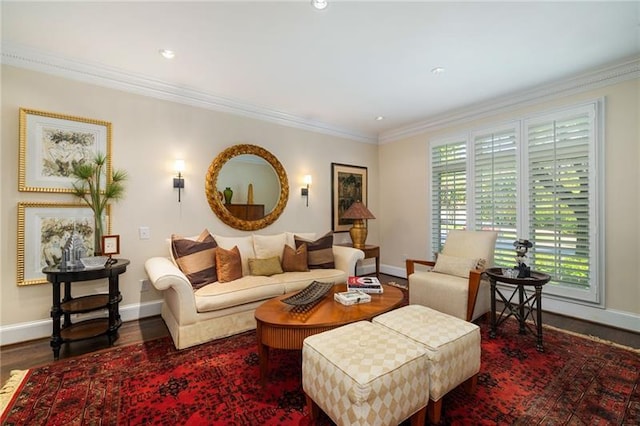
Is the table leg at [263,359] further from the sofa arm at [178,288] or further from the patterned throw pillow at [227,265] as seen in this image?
the patterned throw pillow at [227,265]

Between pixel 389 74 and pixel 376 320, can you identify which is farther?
pixel 389 74

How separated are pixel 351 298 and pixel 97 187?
9.13 feet

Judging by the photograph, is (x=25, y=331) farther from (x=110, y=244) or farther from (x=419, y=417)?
(x=419, y=417)

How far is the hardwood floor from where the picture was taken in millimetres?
2275

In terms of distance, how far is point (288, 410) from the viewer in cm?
170

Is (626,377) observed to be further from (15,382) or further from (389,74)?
(15,382)

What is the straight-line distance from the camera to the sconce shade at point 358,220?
15.0 ft

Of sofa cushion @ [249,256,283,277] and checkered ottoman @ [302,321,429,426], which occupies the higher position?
sofa cushion @ [249,256,283,277]

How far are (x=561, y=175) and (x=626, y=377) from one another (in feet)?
6.94

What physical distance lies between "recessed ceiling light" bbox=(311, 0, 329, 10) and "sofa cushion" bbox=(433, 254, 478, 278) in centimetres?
287

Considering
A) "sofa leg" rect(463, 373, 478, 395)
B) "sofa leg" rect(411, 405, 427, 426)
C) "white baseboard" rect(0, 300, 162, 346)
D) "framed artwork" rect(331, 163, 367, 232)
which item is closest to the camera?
"sofa leg" rect(411, 405, 427, 426)

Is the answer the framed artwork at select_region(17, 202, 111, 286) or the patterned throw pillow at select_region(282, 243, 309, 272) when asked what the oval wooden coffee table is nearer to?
the patterned throw pillow at select_region(282, 243, 309, 272)

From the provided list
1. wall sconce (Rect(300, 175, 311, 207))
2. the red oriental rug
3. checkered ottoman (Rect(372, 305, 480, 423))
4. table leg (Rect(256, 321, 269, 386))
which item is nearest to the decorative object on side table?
the red oriental rug

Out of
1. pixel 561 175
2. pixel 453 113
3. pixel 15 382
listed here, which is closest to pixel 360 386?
pixel 15 382
